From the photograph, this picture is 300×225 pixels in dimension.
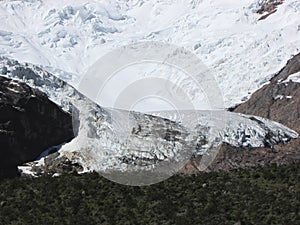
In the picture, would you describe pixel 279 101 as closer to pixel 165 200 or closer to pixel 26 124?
pixel 26 124

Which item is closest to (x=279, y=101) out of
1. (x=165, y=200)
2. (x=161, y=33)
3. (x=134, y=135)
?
(x=161, y=33)

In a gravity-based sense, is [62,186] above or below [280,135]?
below

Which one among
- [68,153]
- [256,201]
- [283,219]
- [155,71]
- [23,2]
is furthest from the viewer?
[23,2]

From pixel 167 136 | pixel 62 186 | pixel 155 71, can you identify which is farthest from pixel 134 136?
pixel 155 71

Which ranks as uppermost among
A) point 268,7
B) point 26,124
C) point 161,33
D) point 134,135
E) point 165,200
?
point 268,7

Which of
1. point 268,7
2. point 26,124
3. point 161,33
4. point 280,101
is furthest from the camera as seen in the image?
point 161,33

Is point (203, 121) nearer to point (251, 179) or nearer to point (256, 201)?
point (251, 179)

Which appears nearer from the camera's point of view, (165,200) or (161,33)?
(165,200)
